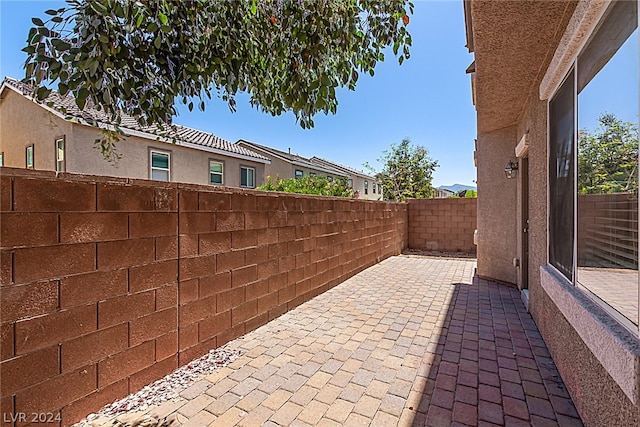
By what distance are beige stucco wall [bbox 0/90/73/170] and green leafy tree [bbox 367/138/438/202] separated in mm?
18611

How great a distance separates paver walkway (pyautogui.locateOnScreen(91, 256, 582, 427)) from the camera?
7.45ft

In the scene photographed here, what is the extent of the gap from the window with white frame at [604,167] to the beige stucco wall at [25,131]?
38.8 ft

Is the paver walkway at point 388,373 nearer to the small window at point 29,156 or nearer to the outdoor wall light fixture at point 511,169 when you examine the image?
the outdoor wall light fixture at point 511,169

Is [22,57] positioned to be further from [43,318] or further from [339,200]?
[339,200]

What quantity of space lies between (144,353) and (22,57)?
8.03ft

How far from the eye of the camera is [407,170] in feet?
74.7

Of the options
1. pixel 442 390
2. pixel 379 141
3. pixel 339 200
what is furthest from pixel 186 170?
pixel 379 141

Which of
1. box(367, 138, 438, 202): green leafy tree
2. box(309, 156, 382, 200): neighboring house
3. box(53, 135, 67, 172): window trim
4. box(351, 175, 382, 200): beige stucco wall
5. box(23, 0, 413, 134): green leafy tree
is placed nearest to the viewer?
box(23, 0, 413, 134): green leafy tree

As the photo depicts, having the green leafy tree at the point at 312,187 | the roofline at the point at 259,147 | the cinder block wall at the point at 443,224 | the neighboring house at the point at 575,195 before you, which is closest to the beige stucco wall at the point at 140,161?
the green leafy tree at the point at 312,187

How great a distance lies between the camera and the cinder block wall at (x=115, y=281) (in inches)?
70.9

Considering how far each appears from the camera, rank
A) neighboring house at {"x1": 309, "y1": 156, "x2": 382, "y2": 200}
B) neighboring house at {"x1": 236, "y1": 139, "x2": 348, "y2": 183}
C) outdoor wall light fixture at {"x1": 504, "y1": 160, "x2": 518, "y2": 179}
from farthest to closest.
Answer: neighboring house at {"x1": 309, "y1": 156, "x2": 382, "y2": 200}
neighboring house at {"x1": 236, "y1": 139, "x2": 348, "y2": 183}
outdoor wall light fixture at {"x1": 504, "y1": 160, "x2": 518, "y2": 179}

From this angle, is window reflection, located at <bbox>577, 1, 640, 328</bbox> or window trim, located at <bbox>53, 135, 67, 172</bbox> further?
window trim, located at <bbox>53, 135, 67, 172</bbox>

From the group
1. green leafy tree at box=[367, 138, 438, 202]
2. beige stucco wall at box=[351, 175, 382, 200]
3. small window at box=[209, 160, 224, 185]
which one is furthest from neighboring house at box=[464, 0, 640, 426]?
beige stucco wall at box=[351, 175, 382, 200]

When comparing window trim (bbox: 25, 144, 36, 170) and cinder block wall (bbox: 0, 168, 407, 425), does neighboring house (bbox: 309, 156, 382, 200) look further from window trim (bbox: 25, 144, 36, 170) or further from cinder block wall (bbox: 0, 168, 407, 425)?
cinder block wall (bbox: 0, 168, 407, 425)
